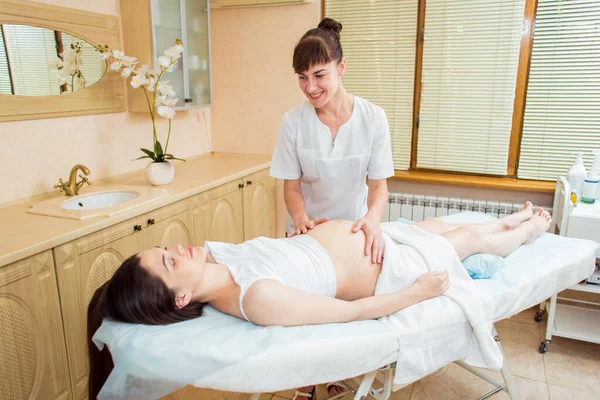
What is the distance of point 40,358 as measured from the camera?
1720mm

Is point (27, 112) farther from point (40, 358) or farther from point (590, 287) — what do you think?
point (590, 287)

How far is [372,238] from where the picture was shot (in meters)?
1.65

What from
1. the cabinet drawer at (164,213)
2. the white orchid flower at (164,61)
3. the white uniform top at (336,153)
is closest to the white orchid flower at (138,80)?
the white orchid flower at (164,61)

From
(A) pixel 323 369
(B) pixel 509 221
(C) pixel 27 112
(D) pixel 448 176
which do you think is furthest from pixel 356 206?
(C) pixel 27 112

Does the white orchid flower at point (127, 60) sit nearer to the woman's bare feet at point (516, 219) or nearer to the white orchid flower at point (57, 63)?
the white orchid flower at point (57, 63)

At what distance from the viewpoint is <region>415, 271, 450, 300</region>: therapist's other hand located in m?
1.48

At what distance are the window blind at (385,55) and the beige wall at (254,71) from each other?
0.27 meters

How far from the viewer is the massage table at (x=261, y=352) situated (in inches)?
45.7

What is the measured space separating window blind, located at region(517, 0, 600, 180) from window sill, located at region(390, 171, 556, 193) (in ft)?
0.37

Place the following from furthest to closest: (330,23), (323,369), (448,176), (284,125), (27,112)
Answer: (448,176)
(27,112)
(284,125)
(330,23)
(323,369)

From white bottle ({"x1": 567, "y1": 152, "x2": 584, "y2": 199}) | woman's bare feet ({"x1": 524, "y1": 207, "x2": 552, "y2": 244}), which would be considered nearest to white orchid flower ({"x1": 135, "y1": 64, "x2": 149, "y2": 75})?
woman's bare feet ({"x1": 524, "y1": 207, "x2": 552, "y2": 244})

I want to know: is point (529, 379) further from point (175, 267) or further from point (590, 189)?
point (175, 267)

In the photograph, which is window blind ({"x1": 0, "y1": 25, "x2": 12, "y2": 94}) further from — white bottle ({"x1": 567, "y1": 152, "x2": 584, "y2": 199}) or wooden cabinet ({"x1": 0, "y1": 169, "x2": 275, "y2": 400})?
white bottle ({"x1": 567, "y1": 152, "x2": 584, "y2": 199})

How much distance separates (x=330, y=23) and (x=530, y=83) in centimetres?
160
